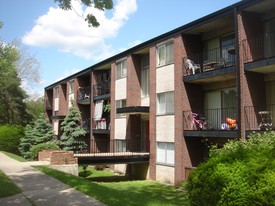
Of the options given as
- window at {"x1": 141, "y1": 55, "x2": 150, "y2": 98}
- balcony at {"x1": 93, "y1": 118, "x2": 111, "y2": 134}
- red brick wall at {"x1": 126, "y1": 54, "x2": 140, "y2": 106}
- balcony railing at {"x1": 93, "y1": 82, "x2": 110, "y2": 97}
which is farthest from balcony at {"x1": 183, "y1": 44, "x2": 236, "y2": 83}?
balcony railing at {"x1": 93, "y1": 82, "x2": 110, "y2": 97}

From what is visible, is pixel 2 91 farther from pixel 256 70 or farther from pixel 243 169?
pixel 243 169

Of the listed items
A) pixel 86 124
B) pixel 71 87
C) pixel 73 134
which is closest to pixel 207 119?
pixel 73 134

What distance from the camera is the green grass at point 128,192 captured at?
1114cm

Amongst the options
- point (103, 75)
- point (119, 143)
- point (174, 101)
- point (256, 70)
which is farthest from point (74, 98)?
point (256, 70)

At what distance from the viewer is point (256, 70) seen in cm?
1734

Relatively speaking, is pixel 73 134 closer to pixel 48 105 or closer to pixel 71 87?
pixel 71 87

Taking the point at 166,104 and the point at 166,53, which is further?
the point at 166,53

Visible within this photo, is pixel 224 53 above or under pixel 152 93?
above

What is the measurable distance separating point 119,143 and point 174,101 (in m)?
8.54

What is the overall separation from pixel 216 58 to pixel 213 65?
1278mm

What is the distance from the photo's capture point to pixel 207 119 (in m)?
21.7

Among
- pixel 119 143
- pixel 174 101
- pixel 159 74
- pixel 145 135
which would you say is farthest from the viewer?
pixel 119 143

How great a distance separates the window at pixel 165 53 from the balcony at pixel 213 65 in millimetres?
1604

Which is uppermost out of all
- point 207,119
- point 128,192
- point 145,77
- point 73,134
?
point 145,77
